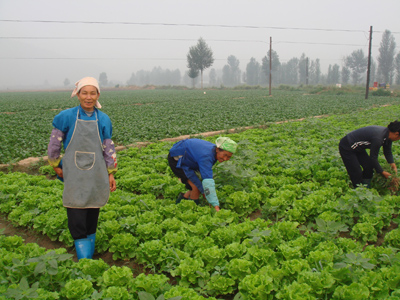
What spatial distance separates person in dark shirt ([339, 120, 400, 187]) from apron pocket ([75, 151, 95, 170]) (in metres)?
4.15

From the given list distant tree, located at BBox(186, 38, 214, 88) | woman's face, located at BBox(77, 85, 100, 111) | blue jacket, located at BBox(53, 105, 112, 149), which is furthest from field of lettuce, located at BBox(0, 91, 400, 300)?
distant tree, located at BBox(186, 38, 214, 88)

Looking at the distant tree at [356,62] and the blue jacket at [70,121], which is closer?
the blue jacket at [70,121]

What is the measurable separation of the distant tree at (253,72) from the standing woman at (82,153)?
13235 centimetres

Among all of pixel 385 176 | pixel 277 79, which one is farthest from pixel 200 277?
pixel 277 79

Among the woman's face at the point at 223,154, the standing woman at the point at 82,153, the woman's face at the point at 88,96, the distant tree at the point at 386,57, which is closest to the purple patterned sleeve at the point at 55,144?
the standing woman at the point at 82,153

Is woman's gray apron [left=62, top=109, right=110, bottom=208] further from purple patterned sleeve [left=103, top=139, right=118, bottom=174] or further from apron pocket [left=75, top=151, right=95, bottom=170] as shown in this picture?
purple patterned sleeve [left=103, top=139, right=118, bottom=174]

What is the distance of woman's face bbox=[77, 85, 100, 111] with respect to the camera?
2964mm

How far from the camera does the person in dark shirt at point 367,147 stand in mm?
4707

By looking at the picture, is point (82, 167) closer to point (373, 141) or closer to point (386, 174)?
point (373, 141)

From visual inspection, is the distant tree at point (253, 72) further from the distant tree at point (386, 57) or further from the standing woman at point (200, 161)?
the standing woman at point (200, 161)

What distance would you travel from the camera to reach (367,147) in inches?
195

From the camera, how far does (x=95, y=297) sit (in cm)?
248

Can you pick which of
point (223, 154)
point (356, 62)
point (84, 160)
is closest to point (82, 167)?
point (84, 160)

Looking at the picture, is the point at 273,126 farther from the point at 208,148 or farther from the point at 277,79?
the point at 277,79
